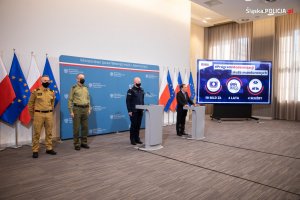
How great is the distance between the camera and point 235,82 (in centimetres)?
853

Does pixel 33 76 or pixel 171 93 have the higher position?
pixel 33 76

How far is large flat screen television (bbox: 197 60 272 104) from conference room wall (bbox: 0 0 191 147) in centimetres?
117

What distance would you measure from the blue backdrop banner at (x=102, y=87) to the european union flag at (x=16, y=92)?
2.49 ft

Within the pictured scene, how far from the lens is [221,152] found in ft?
14.4

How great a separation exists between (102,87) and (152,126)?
2.08 m

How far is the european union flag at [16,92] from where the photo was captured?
14.5 ft

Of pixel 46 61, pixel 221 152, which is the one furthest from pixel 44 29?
pixel 221 152

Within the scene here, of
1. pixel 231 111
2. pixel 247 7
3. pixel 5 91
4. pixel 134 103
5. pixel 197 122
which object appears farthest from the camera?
pixel 231 111

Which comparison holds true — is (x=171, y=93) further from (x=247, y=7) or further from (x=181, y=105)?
(x=247, y=7)

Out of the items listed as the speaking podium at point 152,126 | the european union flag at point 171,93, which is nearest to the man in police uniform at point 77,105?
the speaking podium at point 152,126

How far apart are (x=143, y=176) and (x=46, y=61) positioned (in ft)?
10.8

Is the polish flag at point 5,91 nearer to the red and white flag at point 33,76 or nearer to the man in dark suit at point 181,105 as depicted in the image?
the red and white flag at point 33,76

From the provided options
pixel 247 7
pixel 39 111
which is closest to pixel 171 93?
pixel 247 7

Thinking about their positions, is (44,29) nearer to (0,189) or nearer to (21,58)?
(21,58)
